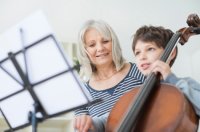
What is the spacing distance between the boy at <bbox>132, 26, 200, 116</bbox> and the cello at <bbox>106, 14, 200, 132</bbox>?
3 centimetres

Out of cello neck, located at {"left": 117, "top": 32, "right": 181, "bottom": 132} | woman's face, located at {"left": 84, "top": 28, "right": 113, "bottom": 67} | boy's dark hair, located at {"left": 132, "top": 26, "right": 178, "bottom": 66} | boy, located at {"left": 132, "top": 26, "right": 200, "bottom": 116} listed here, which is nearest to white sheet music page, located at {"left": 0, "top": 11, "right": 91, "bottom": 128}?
cello neck, located at {"left": 117, "top": 32, "right": 181, "bottom": 132}

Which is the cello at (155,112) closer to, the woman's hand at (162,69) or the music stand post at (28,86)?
the woman's hand at (162,69)

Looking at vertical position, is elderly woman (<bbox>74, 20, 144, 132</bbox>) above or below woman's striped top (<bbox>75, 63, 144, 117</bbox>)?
above

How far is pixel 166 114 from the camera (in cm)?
92

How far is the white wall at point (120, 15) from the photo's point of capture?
225 centimetres

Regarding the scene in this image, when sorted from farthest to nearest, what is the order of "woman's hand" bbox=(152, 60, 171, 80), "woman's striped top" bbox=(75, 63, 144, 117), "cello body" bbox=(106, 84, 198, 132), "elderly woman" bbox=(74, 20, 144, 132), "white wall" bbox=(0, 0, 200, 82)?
"white wall" bbox=(0, 0, 200, 82) < "elderly woman" bbox=(74, 20, 144, 132) < "woman's striped top" bbox=(75, 63, 144, 117) < "woman's hand" bbox=(152, 60, 171, 80) < "cello body" bbox=(106, 84, 198, 132)

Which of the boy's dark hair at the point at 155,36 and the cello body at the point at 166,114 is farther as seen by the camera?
the boy's dark hair at the point at 155,36

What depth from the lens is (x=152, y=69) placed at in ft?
3.34

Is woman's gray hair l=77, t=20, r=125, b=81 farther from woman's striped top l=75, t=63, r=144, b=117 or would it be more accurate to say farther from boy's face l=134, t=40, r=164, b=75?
boy's face l=134, t=40, r=164, b=75

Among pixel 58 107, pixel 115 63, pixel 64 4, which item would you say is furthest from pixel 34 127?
pixel 64 4

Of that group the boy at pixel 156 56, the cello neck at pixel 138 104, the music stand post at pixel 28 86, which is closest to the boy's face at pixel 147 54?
the boy at pixel 156 56

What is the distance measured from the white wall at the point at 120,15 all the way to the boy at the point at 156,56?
1.03 meters

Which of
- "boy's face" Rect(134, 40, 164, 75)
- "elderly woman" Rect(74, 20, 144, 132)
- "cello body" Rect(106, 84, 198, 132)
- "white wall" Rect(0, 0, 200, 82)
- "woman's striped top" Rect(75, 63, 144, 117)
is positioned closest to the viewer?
"cello body" Rect(106, 84, 198, 132)

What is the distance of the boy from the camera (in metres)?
1.00
